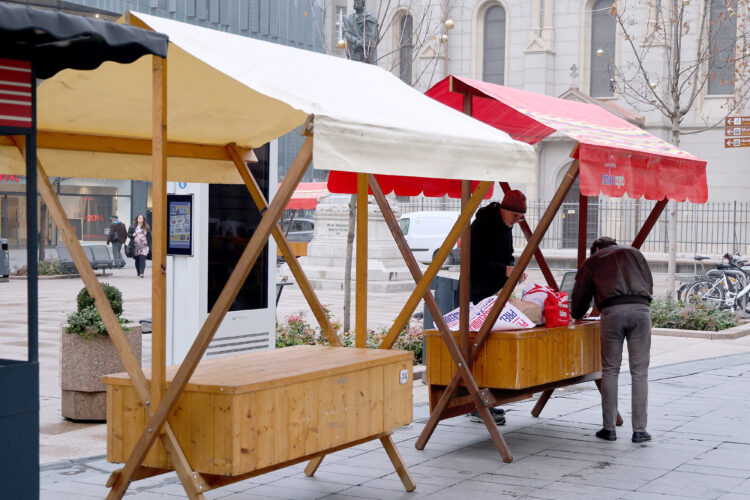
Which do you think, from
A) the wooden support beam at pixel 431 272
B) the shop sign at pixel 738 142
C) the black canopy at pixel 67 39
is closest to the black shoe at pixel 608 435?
the wooden support beam at pixel 431 272

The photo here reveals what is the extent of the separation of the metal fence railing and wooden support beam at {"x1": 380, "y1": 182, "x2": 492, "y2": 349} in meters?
27.8

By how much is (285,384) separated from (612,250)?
3.74m

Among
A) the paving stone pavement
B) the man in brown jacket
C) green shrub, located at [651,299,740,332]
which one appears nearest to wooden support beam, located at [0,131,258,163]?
the paving stone pavement

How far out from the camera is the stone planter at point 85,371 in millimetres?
8805

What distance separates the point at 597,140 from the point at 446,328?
1880 mm

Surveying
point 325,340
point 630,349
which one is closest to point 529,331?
point 630,349

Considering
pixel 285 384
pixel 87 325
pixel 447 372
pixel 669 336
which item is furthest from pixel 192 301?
pixel 669 336

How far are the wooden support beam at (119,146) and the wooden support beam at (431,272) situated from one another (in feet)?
5.05

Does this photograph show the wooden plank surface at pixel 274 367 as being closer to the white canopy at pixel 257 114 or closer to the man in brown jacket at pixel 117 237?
the white canopy at pixel 257 114

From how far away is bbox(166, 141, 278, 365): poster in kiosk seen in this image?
9.47 metres

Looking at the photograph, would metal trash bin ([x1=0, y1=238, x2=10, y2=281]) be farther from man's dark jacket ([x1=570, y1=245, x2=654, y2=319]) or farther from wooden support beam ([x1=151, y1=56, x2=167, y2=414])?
wooden support beam ([x1=151, y1=56, x2=167, y2=414])

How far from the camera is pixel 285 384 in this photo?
5695mm

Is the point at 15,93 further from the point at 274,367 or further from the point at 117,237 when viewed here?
the point at 117,237

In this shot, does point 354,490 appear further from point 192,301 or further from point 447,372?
point 192,301
